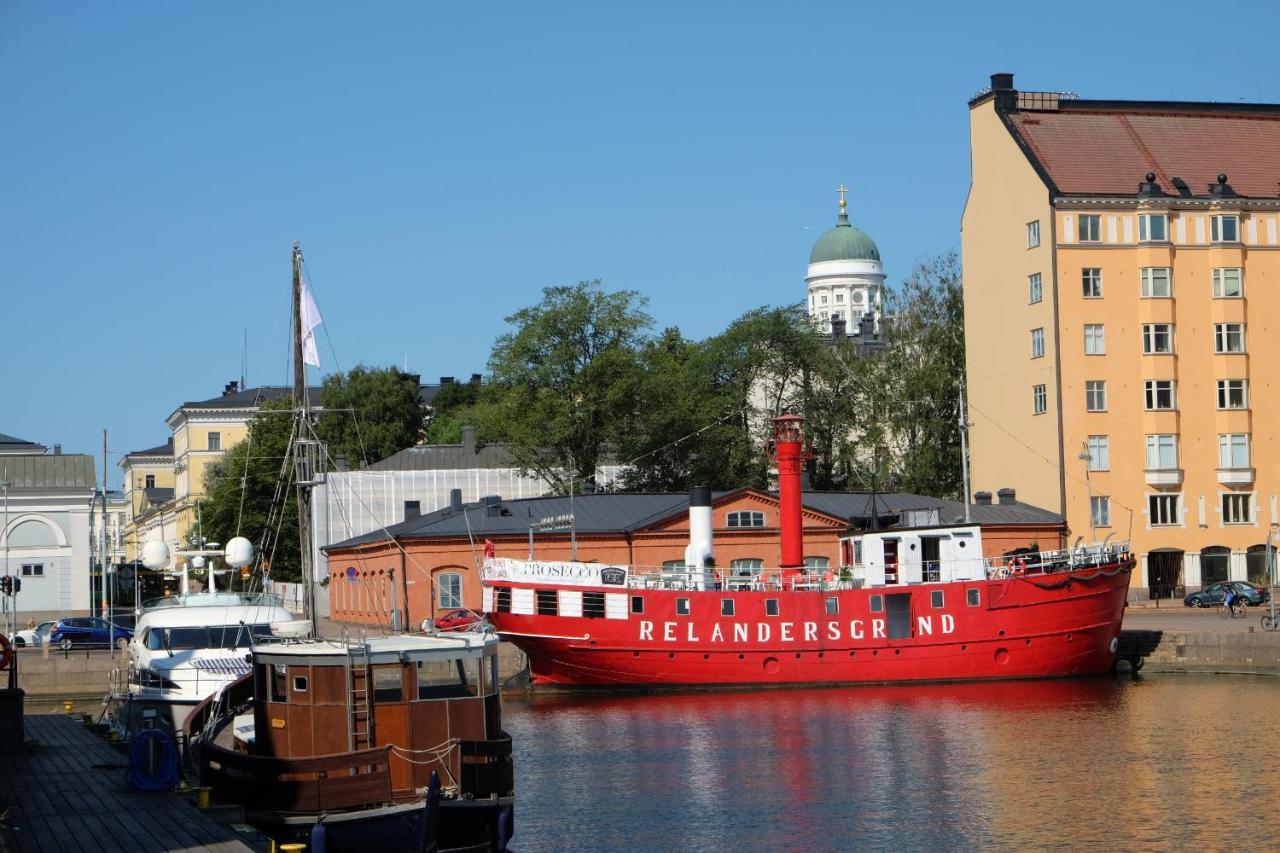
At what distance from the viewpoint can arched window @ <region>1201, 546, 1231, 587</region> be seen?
77062 millimetres

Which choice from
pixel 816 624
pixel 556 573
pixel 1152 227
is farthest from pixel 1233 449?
pixel 556 573

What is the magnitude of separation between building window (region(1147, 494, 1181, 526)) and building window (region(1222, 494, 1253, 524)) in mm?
2228

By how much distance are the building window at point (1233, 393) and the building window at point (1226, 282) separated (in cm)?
388

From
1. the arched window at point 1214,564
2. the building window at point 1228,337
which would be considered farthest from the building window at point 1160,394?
the arched window at point 1214,564

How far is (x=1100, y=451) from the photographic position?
76625mm

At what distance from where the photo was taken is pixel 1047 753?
128 ft

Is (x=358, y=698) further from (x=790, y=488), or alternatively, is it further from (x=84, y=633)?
(x=84, y=633)

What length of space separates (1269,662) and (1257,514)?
25159 millimetres

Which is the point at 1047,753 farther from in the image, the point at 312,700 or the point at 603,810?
the point at 312,700

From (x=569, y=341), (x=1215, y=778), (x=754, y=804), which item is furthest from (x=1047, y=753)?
(x=569, y=341)

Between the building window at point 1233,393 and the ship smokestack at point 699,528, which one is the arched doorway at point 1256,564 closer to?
the building window at point 1233,393

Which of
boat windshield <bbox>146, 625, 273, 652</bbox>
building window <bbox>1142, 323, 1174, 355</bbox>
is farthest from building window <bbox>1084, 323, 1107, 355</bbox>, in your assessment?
boat windshield <bbox>146, 625, 273, 652</bbox>

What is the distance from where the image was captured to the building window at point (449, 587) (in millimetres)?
69125

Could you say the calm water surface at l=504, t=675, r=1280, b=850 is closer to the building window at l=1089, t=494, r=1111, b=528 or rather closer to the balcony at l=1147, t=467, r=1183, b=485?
the building window at l=1089, t=494, r=1111, b=528
